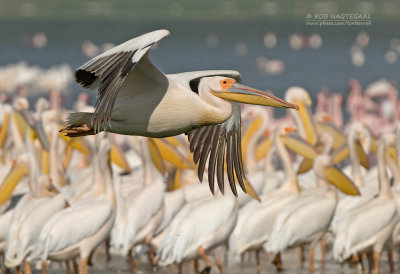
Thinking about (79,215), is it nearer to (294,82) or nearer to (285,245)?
(285,245)

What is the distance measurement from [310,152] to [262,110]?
160cm

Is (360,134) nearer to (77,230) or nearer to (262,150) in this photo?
(262,150)

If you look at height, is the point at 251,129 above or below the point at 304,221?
above

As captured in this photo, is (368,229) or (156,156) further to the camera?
(156,156)

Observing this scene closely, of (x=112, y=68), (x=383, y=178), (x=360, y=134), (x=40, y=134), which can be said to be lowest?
(x=383, y=178)

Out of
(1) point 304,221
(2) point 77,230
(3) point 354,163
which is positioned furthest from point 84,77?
(3) point 354,163

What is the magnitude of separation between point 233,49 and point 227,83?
33953 millimetres

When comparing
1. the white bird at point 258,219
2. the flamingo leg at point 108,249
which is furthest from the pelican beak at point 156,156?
the white bird at point 258,219

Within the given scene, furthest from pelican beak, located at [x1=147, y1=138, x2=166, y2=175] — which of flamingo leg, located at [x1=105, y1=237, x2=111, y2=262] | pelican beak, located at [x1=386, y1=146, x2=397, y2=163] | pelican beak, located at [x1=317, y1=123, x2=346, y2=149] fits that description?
pelican beak, located at [x1=317, y1=123, x2=346, y2=149]

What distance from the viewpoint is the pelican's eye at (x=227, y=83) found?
232 inches

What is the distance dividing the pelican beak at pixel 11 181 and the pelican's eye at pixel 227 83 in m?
4.24

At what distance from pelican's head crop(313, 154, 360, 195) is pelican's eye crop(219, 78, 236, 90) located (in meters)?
4.00

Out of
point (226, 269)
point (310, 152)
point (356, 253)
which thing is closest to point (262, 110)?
point (310, 152)

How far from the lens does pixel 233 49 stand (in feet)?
130
